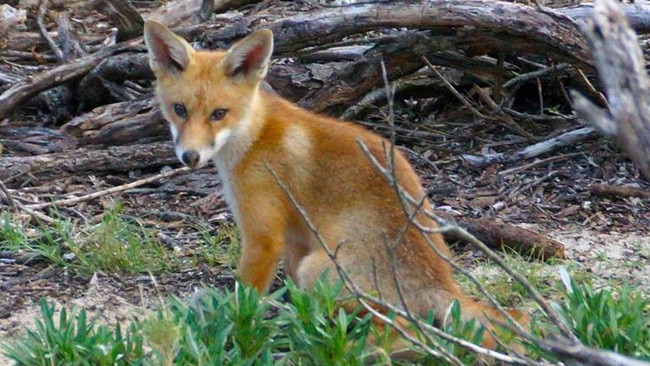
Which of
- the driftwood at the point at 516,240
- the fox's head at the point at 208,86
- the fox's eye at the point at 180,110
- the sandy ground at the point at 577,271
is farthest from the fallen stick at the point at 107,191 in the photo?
the driftwood at the point at 516,240

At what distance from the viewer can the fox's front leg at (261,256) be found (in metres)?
5.03

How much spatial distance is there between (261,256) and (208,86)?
0.93 meters

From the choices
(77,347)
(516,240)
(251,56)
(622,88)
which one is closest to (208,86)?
(251,56)

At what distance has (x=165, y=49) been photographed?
5387mm

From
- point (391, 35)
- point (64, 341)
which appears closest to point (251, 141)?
point (64, 341)

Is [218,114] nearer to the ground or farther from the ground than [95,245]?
farther from the ground

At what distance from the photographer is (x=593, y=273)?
18.8 ft

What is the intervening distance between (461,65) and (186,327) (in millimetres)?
4170

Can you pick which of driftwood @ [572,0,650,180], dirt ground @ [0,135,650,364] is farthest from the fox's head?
driftwood @ [572,0,650,180]

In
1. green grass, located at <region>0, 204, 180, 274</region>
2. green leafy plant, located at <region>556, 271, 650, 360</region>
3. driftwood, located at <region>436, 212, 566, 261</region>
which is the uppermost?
green leafy plant, located at <region>556, 271, 650, 360</region>

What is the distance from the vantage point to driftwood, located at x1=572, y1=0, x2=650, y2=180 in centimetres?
228

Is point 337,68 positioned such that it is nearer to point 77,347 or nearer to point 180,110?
point 180,110

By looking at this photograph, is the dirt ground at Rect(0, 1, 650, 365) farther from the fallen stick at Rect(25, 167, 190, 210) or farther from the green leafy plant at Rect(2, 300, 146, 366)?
the green leafy plant at Rect(2, 300, 146, 366)

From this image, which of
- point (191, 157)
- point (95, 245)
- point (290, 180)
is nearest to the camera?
point (191, 157)
